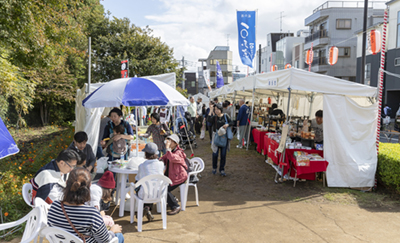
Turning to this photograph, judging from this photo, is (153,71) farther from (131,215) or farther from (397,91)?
(397,91)

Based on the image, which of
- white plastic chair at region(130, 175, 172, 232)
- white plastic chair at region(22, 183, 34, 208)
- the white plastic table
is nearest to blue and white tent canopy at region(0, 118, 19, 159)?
white plastic chair at region(22, 183, 34, 208)

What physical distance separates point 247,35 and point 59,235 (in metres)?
12.0

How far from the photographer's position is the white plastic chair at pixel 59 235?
2.41 m

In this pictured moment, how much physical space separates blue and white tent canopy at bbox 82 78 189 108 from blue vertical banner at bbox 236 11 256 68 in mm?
8746

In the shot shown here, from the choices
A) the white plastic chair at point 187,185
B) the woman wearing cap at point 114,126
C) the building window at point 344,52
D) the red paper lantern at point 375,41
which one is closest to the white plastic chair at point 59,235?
the white plastic chair at point 187,185

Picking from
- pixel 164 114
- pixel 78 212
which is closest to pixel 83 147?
pixel 78 212

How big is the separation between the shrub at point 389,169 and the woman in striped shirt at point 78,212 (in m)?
5.57

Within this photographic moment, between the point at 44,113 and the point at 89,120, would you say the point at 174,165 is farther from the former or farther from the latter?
the point at 44,113

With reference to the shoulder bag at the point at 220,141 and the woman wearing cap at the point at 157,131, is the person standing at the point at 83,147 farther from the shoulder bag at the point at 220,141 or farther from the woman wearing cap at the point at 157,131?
the shoulder bag at the point at 220,141

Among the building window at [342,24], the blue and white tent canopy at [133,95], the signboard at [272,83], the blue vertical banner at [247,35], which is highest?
the building window at [342,24]

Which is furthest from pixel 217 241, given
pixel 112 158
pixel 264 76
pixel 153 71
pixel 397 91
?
pixel 397 91

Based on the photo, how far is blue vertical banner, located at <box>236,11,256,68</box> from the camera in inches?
498

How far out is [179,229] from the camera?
4.38 m

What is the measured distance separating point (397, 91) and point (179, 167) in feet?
81.3
